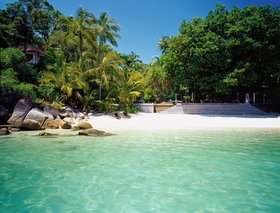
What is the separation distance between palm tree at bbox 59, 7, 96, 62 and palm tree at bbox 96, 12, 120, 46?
0.93 metres

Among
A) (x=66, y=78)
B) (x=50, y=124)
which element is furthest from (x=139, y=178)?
(x=66, y=78)

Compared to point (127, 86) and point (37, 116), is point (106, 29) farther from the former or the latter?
point (37, 116)

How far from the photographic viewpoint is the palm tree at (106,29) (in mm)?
28125

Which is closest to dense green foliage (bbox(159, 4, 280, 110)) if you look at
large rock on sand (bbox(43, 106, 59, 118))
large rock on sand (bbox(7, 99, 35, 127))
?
large rock on sand (bbox(43, 106, 59, 118))

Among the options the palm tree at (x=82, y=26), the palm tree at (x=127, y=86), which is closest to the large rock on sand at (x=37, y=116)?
the palm tree at (x=82, y=26)

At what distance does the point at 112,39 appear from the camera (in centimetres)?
2850

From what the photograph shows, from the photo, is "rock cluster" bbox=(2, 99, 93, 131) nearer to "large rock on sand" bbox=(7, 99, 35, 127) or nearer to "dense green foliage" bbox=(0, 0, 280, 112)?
"large rock on sand" bbox=(7, 99, 35, 127)

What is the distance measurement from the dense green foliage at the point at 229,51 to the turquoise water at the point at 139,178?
17102 millimetres

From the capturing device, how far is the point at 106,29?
93.4 ft

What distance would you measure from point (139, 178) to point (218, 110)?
2318 centimetres

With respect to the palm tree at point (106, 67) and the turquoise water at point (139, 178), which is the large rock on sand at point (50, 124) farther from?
the palm tree at point (106, 67)

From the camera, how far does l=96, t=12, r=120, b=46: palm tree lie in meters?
28.1

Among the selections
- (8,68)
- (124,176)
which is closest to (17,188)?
(124,176)

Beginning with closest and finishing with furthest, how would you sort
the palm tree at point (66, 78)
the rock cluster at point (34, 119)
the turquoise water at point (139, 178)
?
the turquoise water at point (139, 178) < the rock cluster at point (34, 119) < the palm tree at point (66, 78)
